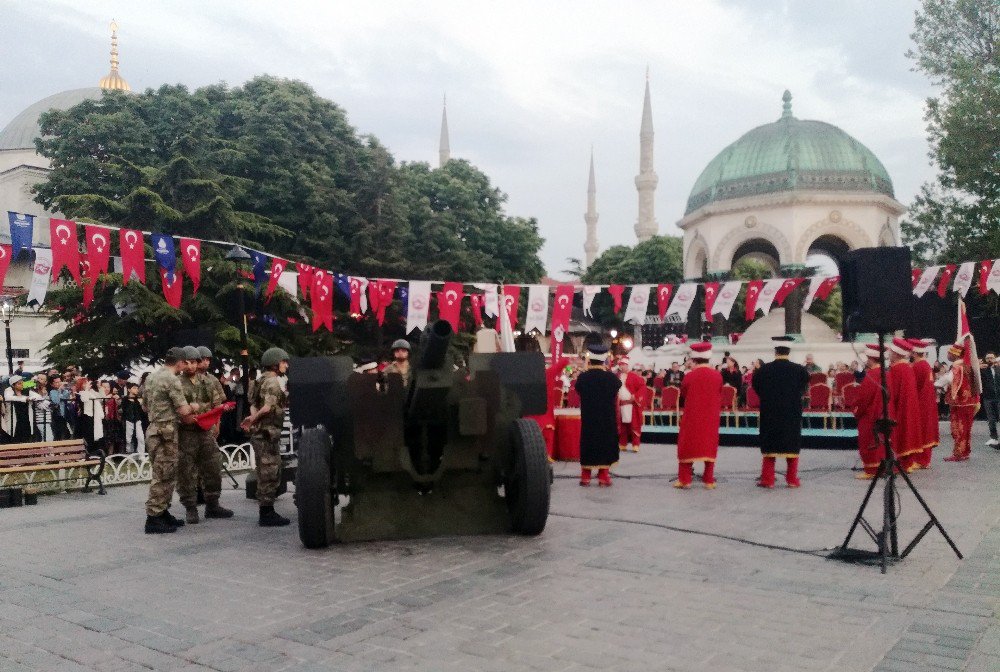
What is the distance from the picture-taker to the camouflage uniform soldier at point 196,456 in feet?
27.2

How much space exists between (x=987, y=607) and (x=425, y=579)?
3518 mm

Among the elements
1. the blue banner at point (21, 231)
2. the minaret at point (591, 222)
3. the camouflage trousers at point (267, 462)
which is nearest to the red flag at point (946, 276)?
the camouflage trousers at point (267, 462)

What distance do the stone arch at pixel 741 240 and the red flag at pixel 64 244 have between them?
22.5 meters

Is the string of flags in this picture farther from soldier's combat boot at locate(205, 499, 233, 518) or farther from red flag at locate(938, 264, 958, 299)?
soldier's combat boot at locate(205, 499, 233, 518)

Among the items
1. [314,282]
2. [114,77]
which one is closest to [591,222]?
[114,77]

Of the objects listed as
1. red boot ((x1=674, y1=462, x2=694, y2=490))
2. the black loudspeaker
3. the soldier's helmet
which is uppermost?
the black loudspeaker

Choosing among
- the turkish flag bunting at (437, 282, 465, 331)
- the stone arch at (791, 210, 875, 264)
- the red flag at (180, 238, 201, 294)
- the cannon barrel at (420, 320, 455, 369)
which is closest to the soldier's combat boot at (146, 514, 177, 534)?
the cannon barrel at (420, 320, 455, 369)

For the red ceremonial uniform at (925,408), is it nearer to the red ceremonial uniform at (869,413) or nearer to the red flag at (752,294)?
the red ceremonial uniform at (869,413)

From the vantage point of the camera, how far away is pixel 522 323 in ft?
117

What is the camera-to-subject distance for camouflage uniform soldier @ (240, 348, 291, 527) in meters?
8.04

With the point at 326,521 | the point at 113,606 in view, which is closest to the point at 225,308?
the point at 326,521

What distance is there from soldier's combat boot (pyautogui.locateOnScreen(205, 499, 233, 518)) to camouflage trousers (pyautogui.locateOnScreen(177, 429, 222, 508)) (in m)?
0.02

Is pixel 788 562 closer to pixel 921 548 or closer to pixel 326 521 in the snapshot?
pixel 921 548

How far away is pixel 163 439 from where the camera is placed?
7.79m
